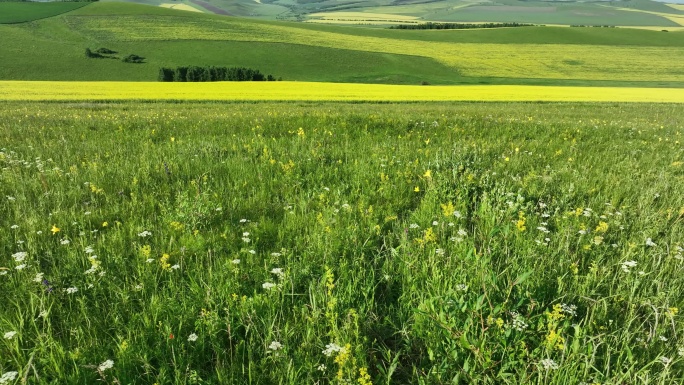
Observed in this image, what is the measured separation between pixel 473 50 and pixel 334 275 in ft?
273

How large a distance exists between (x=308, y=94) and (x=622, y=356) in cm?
2775

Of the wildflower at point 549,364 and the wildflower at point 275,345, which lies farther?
the wildflower at point 275,345

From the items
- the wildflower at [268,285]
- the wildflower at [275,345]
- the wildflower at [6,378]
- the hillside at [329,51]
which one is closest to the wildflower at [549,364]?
the wildflower at [275,345]

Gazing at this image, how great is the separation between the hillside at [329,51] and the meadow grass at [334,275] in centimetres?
5389

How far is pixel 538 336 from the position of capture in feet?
7.09

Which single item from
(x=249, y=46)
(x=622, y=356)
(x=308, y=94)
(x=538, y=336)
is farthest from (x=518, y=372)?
(x=249, y=46)

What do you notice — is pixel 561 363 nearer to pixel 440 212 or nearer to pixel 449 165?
pixel 440 212

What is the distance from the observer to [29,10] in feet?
276

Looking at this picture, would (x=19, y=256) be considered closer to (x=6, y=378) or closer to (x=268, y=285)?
(x=6, y=378)

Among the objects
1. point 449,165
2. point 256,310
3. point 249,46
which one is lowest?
point 256,310

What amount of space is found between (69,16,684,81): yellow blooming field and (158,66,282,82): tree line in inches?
786

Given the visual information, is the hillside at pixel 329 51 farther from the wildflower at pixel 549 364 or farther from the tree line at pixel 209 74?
the wildflower at pixel 549 364

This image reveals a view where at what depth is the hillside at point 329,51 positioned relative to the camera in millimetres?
56250

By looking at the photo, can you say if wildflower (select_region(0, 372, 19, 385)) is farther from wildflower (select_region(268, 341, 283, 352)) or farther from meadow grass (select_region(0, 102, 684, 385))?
wildflower (select_region(268, 341, 283, 352))
